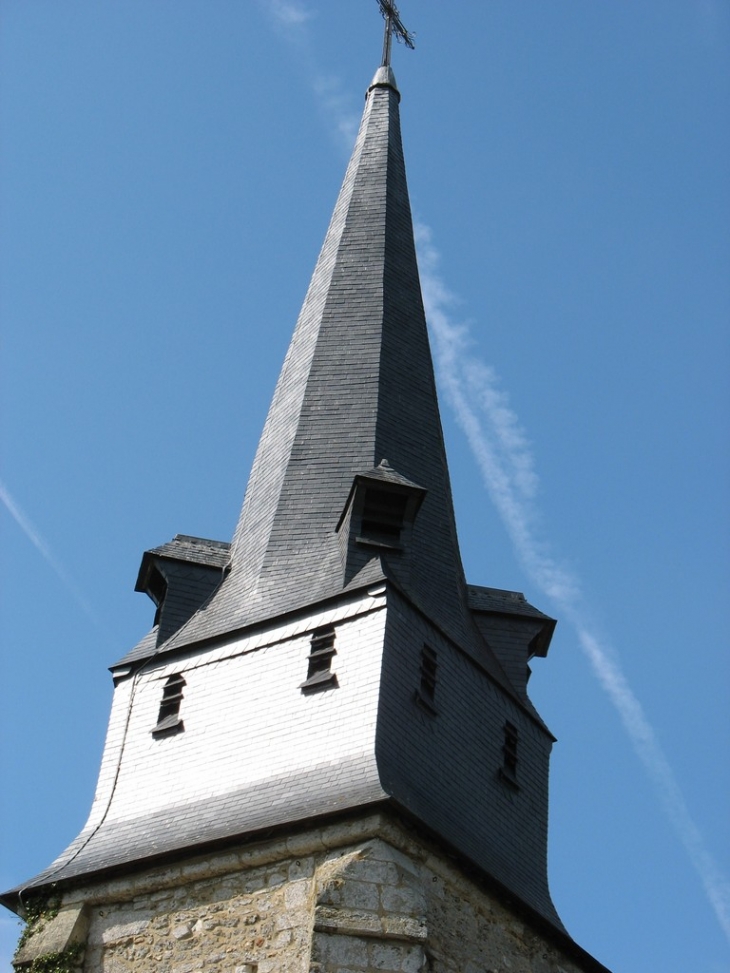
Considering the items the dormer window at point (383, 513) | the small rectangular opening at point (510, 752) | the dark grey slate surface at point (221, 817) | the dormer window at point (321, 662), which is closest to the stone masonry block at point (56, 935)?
the dark grey slate surface at point (221, 817)

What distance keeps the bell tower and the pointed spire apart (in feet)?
0.09

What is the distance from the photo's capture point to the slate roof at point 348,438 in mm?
14492

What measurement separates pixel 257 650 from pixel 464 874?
260 centimetres

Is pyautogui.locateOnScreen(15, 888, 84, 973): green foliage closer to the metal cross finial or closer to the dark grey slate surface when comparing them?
the dark grey slate surface

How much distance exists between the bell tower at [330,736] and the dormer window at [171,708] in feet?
0.07

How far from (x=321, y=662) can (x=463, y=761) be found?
4.33 feet

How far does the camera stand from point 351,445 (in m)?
15.7

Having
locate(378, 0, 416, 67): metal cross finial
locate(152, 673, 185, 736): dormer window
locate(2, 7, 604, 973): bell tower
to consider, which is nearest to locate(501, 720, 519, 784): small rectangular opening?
locate(2, 7, 604, 973): bell tower

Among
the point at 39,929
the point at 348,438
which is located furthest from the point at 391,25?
the point at 39,929

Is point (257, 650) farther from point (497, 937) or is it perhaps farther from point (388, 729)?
point (497, 937)

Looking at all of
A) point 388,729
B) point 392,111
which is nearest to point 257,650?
point 388,729

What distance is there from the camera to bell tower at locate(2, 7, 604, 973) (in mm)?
11695

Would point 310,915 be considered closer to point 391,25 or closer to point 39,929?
point 39,929

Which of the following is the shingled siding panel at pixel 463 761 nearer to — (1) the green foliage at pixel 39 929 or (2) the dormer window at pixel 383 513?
(2) the dormer window at pixel 383 513
